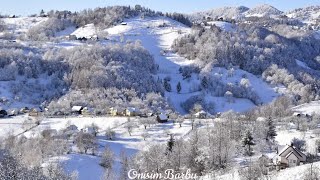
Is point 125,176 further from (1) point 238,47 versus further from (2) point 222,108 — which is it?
(1) point 238,47

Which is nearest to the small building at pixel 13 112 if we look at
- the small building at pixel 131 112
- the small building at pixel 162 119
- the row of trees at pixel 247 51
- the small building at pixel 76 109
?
the small building at pixel 76 109

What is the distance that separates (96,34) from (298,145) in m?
123

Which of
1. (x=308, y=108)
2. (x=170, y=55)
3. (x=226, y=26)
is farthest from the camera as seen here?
(x=226, y=26)

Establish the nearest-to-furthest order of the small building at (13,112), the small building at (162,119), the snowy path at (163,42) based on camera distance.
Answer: the small building at (162,119) < the small building at (13,112) < the snowy path at (163,42)

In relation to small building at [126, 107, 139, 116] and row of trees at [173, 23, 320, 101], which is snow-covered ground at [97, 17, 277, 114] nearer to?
row of trees at [173, 23, 320, 101]

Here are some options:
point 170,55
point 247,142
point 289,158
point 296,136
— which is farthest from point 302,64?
point 289,158

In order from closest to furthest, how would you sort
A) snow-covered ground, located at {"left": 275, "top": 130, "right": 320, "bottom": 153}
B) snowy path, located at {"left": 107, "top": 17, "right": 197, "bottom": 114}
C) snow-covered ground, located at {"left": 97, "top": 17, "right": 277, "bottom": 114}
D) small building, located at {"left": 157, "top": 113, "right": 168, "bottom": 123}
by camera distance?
1. snow-covered ground, located at {"left": 275, "top": 130, "right": 320, "bottom": 153}
2. small building, located at {"left": 157, "top": 113, "right": 168, "bottom": 123}
3. snow-covered ground, located at {"left": 97, "top": 17, "right": 277, "bottom": 114}
4. snowy path, located at {"left": 107, "top": 17, "right": 197, "bottom": 114}

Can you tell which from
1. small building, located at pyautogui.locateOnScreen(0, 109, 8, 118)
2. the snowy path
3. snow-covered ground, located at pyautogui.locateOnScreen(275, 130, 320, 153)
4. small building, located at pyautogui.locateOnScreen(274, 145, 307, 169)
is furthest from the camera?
the snowy path

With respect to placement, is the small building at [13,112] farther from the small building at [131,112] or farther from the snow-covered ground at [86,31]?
the snow-covered ground at [86,31]

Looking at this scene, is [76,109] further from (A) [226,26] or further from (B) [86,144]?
(A) [226,26]

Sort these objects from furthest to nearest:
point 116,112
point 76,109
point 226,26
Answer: point 226,26 < point 76,109 < point 116,112

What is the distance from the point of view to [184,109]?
120 meters

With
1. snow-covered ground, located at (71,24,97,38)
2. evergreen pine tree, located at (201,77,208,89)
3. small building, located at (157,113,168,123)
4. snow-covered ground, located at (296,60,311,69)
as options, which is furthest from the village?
snow-covered ground, located at (71,24,97,38)

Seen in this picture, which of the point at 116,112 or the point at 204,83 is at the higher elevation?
the point at 116,112
